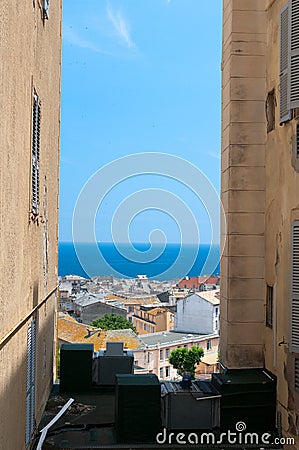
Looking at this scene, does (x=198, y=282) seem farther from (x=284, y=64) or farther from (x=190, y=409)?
(x=284, y=64)

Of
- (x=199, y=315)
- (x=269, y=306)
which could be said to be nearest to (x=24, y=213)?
(x=269, y=306)

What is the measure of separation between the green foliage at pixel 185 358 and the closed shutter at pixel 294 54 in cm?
922

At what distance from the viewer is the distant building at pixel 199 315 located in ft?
75.9

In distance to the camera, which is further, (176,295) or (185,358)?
(176,295)

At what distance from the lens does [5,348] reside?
5.68m

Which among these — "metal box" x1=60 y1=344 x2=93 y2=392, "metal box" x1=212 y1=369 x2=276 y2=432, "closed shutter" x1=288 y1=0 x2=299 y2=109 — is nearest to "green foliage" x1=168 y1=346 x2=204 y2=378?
"metal box" x1=60 y1=344 x2=93 y2=392

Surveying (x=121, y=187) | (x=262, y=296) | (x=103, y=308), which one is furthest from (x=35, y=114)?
(x=103, y=308)

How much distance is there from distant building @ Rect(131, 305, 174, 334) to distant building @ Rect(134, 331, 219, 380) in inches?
18.2

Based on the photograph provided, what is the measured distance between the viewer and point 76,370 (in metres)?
11.7

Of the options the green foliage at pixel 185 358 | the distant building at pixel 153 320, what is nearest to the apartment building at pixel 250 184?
the green foliage at pixel 185 358

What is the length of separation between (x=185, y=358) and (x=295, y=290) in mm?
9528

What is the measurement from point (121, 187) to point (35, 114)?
938 centimetres

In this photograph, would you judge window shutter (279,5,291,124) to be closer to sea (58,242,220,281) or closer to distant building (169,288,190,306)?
sea (58,242,220,281)

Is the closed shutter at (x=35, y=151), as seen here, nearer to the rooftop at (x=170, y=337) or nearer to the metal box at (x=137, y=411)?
the metal box at (x=137, y=411)
